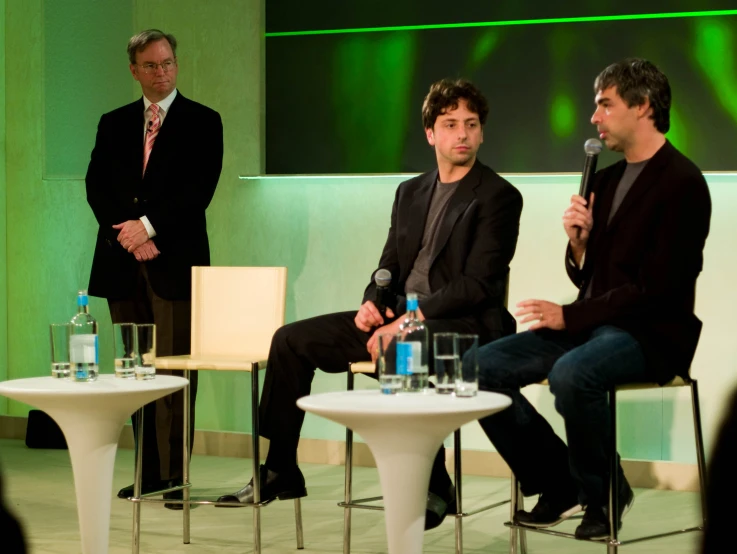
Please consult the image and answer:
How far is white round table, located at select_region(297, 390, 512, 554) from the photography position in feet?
8.23

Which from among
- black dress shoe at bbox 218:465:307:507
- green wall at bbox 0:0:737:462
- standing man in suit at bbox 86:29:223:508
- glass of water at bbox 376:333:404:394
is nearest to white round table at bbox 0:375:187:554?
black dress shoe at bbox 218:465:307:507

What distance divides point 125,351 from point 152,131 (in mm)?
1568

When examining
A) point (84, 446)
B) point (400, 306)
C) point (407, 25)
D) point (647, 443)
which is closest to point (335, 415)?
point (84, 446)

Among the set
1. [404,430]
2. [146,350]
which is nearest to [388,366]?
[404,430]

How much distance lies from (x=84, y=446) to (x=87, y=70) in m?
3.32

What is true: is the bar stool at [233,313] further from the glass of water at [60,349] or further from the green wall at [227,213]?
the green wall at [227,213]

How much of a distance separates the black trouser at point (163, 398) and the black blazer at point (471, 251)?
100 cm

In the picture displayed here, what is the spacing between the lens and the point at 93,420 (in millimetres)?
3111

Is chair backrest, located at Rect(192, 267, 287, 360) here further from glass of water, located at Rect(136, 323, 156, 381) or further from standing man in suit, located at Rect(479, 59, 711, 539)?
standing man in suit, located at Rect(479, 59, 711, 539)

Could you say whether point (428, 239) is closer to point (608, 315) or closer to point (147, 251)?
point (608, 315)

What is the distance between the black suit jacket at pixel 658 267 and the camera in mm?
3164

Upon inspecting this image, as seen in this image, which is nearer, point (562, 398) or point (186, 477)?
point (562, 398)

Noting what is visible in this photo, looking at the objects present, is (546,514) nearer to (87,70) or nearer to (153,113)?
(153,113)

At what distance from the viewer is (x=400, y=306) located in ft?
12.5
